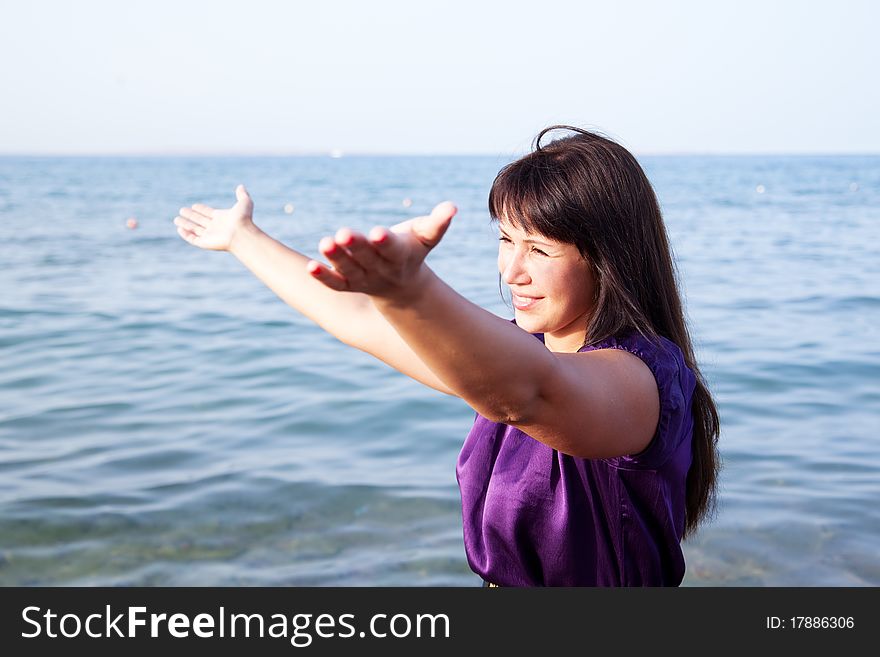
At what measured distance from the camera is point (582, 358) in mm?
1958

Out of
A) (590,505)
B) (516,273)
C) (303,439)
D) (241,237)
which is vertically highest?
(241,237)

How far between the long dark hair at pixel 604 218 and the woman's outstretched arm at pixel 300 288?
1.30ft

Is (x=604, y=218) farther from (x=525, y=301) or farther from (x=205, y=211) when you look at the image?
(x=205, y=211)

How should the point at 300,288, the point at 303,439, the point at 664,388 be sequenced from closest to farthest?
the point at 664,388, the point at 300,288, the point at 303,439

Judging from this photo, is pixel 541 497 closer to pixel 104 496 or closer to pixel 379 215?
pixel 104 496

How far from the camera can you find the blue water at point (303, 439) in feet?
17.4

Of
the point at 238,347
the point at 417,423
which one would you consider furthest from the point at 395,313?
the point at 238,347

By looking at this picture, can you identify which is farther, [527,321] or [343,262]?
[527,321]

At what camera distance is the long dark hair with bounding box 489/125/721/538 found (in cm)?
225

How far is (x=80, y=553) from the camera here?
5.45 metres

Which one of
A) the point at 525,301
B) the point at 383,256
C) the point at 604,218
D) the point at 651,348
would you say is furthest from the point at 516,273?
the point at 383,256

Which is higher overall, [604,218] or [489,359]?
[604,218]

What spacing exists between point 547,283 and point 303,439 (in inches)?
202

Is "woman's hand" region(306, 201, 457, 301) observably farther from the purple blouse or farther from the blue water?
the blue water
